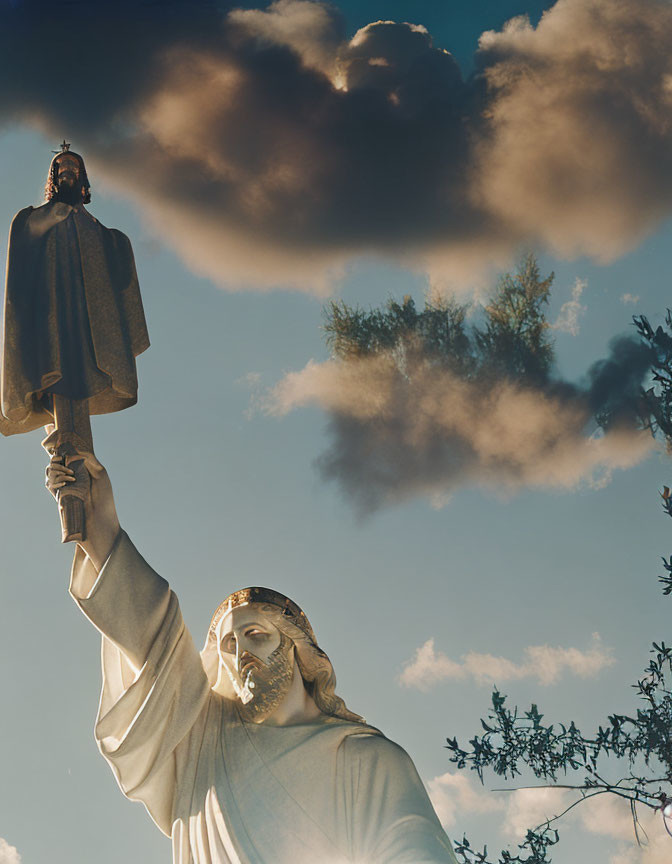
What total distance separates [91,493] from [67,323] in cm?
58

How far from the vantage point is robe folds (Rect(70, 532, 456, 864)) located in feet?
10.1

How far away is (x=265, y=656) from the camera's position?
3426 mm

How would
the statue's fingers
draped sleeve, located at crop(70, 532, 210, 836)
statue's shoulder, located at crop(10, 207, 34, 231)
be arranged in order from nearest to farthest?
draped sleeve, located at crop(70, 532, 210, 836)
the statue's fingers
statue's shoulder, located at crop(10, 207, 34, 231)

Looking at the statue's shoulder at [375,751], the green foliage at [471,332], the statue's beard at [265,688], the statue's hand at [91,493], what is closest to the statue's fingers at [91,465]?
the statue's hand at [91,493]

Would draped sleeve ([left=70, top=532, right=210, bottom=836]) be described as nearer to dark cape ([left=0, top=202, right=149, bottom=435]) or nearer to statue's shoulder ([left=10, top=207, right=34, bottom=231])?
dark cape ([left=0, top=202, right=149, bottom=435])

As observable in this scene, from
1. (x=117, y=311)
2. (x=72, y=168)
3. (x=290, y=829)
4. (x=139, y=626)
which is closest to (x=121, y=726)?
(x=139, y=626)

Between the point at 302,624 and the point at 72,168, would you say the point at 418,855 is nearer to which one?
the point at 302,624

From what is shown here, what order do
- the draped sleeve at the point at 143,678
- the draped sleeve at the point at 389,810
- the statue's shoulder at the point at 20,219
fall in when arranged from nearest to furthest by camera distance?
the draped sleeve at the point at 389,810, the draped sleeve at the point at 143,678, the statue's shoulder at the point at 20,219

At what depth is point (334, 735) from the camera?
331 centimetres

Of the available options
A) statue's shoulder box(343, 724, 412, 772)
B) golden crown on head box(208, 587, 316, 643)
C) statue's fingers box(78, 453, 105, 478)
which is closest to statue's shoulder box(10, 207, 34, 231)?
statue's fingers box(78, 453, 105, 478)

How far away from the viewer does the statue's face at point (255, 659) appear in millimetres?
3385

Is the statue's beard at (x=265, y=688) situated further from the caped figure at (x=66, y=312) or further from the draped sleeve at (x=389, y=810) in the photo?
the caped figure at (x=66, y=312)

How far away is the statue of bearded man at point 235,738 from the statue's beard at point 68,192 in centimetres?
98

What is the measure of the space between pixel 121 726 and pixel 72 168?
5.97ft
